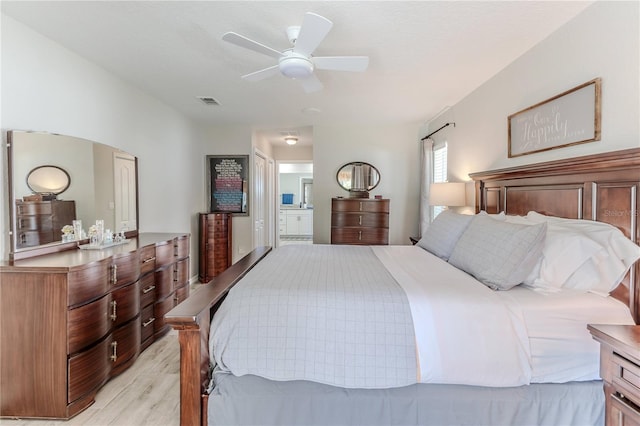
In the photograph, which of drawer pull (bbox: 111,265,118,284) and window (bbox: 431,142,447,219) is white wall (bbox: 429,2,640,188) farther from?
drawer pull (bbox: 111,265,118,284)

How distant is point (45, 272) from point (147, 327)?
1082 millimetres

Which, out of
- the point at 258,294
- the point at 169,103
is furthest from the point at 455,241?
the point at 169,103

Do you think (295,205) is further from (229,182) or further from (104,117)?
(104,117)

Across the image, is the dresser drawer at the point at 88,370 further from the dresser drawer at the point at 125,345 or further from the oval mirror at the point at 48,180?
the oval mirror at the point at 48,180

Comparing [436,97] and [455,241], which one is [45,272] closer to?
[455,241]

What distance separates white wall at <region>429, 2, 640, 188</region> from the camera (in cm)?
158

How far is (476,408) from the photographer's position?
4.52 feet

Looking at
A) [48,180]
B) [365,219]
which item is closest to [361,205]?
[365,219]

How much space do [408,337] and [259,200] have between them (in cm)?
453

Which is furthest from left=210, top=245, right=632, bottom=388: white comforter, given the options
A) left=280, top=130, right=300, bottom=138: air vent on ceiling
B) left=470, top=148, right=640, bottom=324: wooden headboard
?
left=280, top=130, right=300, bottom=138: air vent on ceiling

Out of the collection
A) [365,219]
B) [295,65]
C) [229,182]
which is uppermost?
[295,65]

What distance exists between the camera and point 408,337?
137cm

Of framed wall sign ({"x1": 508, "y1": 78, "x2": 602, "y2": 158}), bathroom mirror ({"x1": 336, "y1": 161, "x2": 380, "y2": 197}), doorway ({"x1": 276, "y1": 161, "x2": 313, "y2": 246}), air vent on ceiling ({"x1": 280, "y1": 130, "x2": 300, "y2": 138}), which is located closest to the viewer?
framed wall sign ({"x1": 508, "y1": 78, "x2": 602, "y2": 158})

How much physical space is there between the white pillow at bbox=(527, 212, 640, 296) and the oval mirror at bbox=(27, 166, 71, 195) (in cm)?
328
